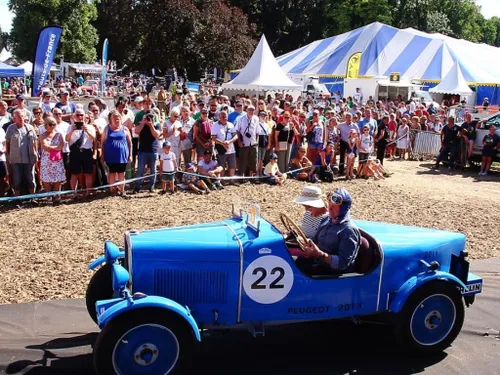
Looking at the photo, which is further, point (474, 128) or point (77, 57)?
point (77, 57)

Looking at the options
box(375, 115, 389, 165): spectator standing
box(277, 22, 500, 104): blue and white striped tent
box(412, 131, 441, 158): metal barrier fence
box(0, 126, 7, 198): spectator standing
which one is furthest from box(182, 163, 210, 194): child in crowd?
box(277, 22, 500, 104): blue and white striped tent

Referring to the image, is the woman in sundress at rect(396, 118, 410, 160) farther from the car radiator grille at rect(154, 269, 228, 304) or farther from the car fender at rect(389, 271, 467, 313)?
the car radiator grille at rect(154, 269, 228, 304)

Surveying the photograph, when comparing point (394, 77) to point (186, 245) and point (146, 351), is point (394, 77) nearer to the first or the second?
point (186, 245)

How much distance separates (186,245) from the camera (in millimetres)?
4516

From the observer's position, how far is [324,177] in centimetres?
1311

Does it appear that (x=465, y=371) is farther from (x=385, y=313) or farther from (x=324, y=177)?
(x=324, y=177)

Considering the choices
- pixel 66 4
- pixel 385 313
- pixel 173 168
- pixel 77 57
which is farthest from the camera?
pixel 77 57

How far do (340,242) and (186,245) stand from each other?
4.29 ft

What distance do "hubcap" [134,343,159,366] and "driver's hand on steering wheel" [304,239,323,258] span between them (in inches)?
56.8

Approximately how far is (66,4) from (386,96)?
2777cm

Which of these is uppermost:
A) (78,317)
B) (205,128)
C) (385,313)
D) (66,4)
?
(66,4)

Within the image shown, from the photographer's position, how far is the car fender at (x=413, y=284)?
4883 millimetres

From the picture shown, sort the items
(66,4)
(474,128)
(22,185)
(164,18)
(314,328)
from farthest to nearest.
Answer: (66,4) → (164,18) → (474,128) → (22,185) → (314,328)

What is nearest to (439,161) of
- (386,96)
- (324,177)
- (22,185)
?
(324,177)
